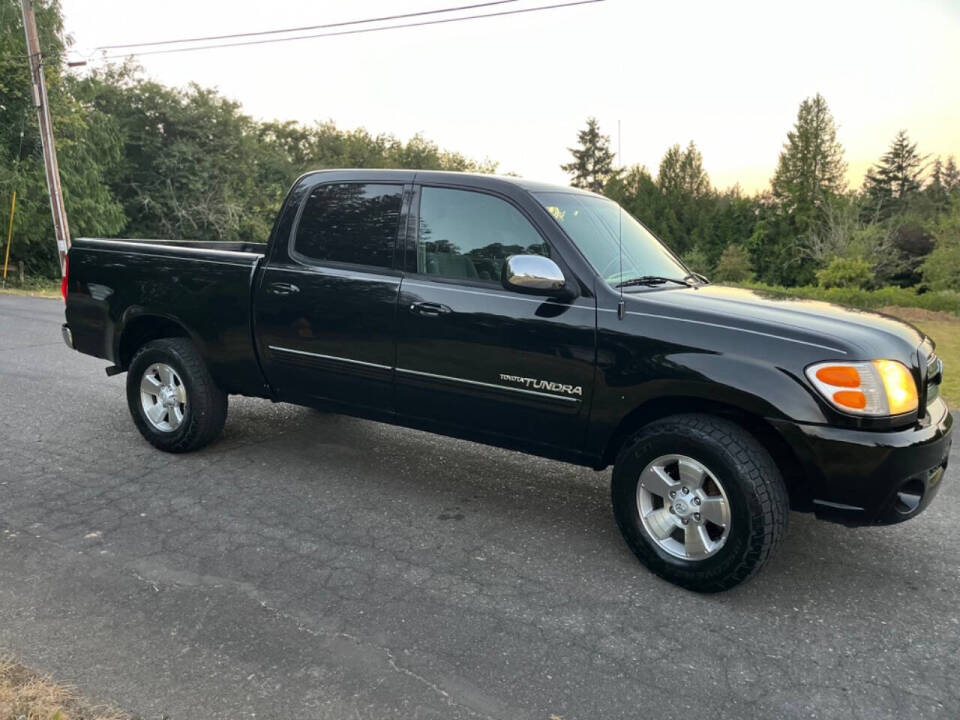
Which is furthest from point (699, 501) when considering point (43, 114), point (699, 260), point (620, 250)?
point (699, 260)

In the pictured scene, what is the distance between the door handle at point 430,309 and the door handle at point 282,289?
877mm

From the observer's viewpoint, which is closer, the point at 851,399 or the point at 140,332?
the point at 851,399

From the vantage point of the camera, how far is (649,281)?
158 inches

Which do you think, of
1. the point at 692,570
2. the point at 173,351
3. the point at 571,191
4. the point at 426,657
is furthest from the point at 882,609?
the point at 173,351

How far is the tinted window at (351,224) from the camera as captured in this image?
14.1 ft

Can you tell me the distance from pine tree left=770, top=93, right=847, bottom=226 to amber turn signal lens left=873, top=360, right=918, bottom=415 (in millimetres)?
73227

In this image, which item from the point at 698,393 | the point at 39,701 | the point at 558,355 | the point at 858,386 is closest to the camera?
the point at 39,701

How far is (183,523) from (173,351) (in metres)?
1.43

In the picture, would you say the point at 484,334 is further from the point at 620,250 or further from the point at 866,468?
the point at 866,468

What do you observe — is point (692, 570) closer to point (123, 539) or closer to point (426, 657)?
point (426, 657)

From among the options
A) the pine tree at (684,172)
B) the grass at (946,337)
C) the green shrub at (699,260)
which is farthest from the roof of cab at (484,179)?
the pine tree at (684,172)

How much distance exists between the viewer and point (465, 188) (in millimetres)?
4090

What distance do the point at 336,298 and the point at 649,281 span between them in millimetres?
1817

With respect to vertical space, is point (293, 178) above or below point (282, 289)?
above
